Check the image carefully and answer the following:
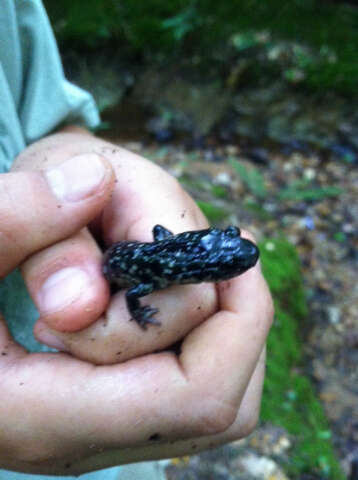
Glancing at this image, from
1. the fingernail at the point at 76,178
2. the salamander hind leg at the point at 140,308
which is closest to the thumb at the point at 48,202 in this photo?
the fingernail at the point at 76,178

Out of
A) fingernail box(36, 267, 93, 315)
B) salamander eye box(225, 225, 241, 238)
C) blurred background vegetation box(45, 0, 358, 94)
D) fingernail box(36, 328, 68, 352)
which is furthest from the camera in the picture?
blurred background vegetation box(45, 0, 358, 94)

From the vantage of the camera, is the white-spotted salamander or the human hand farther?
the white-spotted salamander

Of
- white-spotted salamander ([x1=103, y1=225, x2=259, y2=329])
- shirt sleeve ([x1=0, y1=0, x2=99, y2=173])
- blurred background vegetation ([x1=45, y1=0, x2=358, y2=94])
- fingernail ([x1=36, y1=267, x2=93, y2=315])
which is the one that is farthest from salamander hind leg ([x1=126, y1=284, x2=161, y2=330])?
blurred background vegetation ([x1=45, y1=0, x2=358, y2=94])

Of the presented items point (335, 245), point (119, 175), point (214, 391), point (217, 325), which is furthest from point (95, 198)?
point (335, 245)

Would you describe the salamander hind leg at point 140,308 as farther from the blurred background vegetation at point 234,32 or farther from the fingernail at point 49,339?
the blurred background vegetation at point 234,32

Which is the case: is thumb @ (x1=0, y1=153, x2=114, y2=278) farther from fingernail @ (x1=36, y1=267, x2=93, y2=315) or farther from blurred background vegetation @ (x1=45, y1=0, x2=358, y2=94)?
blurred background vegetation @ (x1=45, y1=0, x2=358, y2=94)

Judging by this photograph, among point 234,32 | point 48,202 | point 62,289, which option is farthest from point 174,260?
point 234,32

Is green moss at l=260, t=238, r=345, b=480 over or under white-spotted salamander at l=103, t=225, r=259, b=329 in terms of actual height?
under
